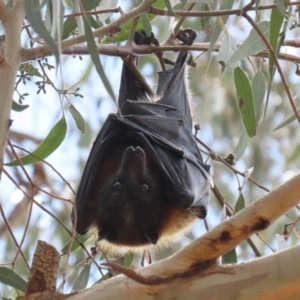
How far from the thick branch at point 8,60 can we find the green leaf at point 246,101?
1015 millimetres

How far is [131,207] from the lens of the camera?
2.89 m

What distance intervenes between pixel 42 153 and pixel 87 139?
233 centimetres

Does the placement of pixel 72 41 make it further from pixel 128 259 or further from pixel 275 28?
pixel 128 259

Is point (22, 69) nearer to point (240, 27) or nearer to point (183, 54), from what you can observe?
point (183, 54)

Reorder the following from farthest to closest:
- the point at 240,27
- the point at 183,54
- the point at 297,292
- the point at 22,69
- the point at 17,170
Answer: the point at 240,27
the point at 17,170
the point at 183,54
the point at 22,69
the point at 297,292

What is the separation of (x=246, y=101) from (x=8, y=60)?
43.3 inches

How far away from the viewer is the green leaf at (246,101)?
2521 millimetres

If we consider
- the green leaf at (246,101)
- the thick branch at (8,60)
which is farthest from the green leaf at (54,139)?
the thick branch at (8,60)

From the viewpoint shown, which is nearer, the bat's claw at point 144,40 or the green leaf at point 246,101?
Result: the green leaf at point 246,101

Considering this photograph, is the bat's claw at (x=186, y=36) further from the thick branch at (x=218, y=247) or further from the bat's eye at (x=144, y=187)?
the thick branch at (x=218, y=247)

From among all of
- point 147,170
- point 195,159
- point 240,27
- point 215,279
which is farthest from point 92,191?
point 240,27

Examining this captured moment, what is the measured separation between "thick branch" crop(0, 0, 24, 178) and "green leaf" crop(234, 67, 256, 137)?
101cm

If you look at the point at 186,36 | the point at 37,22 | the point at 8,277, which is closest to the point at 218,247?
the point at 37,22

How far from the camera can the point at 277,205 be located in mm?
1547
